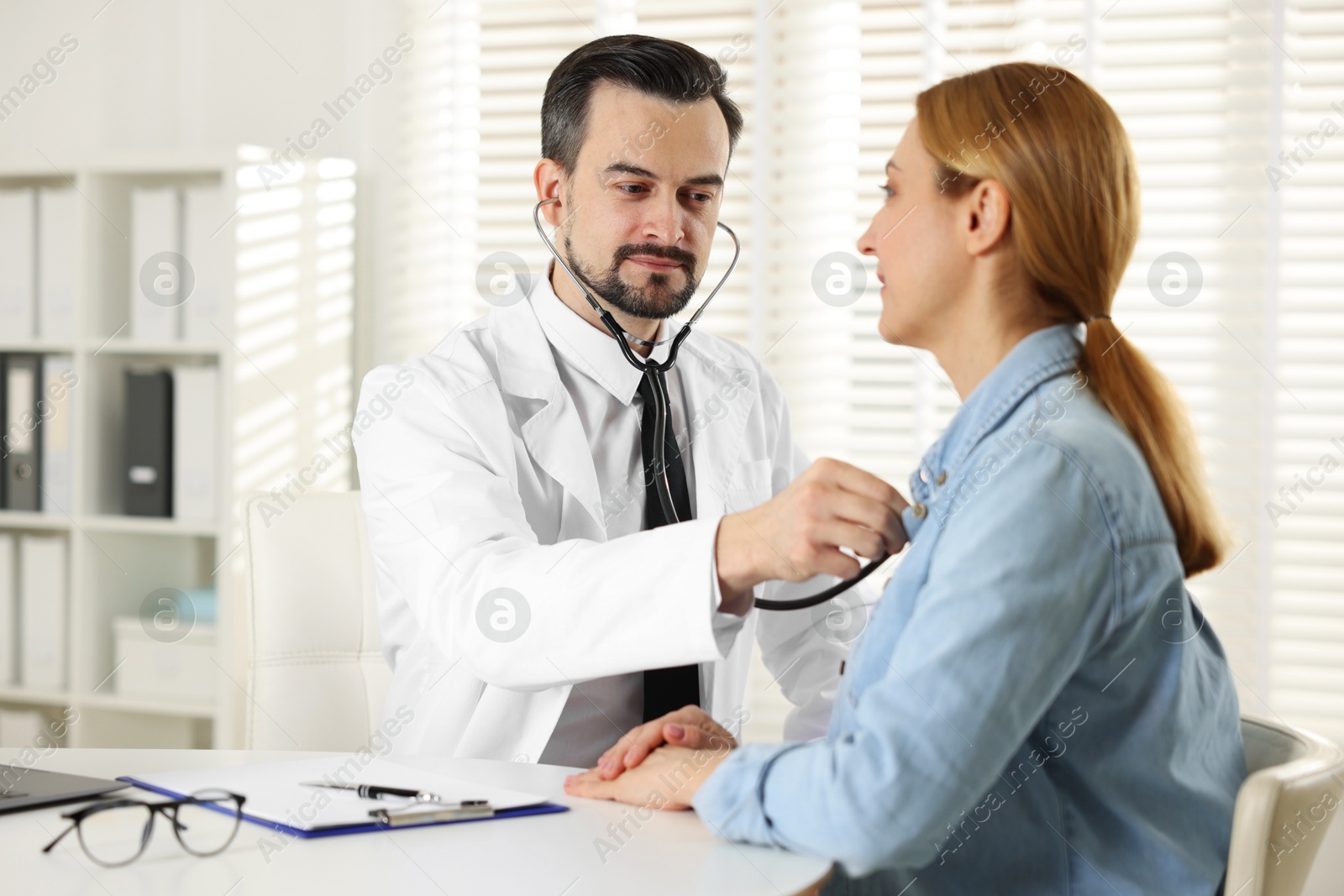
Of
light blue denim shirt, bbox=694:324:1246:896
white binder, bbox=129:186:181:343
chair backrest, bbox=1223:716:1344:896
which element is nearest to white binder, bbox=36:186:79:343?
white binder, bbox=129:186:181:343

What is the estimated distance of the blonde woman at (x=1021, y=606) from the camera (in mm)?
868

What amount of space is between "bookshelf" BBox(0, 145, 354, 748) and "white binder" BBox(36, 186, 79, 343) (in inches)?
1.8

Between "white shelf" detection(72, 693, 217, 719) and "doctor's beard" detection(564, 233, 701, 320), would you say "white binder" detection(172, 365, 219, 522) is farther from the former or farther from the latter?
"doctor's beard" detection(564, 233, 701, 320)

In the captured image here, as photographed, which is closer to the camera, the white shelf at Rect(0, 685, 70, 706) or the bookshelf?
the bookshelf

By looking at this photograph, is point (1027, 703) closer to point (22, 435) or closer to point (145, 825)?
point (145, 825)

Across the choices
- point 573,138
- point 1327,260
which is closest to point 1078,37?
point 1327,260

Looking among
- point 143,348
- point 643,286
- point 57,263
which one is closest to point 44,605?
point 143,348

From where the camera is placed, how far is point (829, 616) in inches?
66.7

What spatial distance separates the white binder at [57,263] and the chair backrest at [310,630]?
1.38 m

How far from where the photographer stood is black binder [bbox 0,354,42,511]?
2824 millimetres

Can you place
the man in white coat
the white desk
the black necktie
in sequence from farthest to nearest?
the black necktie < the man in white coat < the white desk

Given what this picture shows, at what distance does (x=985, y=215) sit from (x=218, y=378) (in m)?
2.11

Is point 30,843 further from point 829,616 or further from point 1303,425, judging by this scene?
point 1303,425

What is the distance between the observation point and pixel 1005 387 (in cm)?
105
